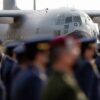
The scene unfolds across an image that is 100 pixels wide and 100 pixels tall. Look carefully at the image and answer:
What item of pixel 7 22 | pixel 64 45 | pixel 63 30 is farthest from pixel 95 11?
pixel 64 45

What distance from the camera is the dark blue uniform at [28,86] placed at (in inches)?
196

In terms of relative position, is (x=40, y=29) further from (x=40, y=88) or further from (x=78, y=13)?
(x=40, y=88)

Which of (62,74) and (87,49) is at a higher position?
(62,74)

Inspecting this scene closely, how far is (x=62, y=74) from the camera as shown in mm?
4352

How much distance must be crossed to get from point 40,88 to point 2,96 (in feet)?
4.53

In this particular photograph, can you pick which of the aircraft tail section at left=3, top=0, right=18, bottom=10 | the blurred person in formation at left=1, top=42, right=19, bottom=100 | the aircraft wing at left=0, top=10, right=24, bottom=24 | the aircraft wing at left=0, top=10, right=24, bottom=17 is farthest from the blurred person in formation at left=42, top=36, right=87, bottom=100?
the aircraft tail section at left=3, top=0, right=18, bottom=10

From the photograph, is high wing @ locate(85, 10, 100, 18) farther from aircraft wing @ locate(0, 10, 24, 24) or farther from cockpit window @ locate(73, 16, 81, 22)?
cockpit window @ locate(73, 16, 81, 22)

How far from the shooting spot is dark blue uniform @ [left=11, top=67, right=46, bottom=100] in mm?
4977

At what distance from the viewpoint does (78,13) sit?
27.7 metres

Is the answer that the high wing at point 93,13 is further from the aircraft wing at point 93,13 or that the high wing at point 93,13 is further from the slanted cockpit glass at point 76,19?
the slanted cockpit glass at point 76,19

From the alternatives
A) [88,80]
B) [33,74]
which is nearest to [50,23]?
[88,80]

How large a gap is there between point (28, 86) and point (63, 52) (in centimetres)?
73

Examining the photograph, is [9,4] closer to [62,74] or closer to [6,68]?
[6,68]

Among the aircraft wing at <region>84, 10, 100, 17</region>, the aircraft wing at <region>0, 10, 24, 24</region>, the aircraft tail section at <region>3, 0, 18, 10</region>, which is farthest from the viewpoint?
the aircraft tail section at <region>3, 0, 18, 10</region>
